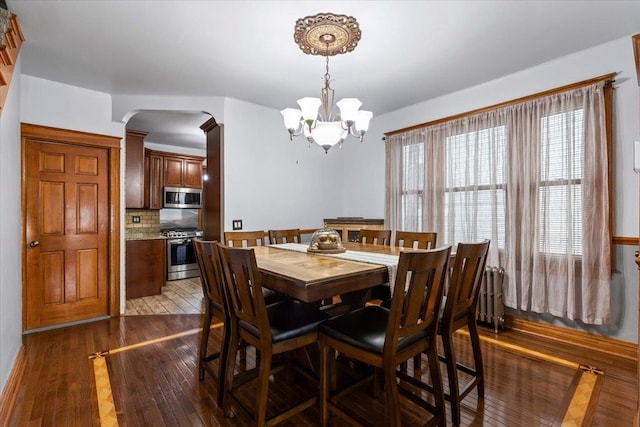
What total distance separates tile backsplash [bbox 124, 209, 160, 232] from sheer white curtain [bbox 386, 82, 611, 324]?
447cm

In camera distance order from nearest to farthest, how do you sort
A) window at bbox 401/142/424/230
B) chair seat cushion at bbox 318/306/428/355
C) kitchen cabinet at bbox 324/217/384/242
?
chair seat cushion at bbox 318/306/428/355 → window at bbox 401/142/424/230 → kitchen cabinet at bbox 324/217/384/242

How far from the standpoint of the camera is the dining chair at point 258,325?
4.87 feet

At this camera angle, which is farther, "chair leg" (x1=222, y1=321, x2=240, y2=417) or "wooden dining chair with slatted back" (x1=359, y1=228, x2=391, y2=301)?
"wooden dining chair with slatted back" (x1=359, y1=228, x2=391, y2=301)

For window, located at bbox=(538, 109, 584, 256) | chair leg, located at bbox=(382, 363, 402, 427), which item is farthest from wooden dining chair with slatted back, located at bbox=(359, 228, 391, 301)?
window, located at bbox=(538, 109, 584, 256)

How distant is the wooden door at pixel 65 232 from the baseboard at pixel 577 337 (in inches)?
172

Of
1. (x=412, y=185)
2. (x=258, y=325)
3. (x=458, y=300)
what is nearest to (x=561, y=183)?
(x=412, y=185)

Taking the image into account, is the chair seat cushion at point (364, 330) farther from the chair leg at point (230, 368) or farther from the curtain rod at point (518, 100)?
the curtain rod at point (518, 100)

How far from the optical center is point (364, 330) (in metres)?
1.58

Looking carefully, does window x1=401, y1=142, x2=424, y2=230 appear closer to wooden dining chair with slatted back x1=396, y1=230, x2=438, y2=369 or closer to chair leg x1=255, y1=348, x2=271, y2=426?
wooden dining chair with slatted back x1=396, y1=230, x2=438, y2=369

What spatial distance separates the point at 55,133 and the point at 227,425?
3.25 meters

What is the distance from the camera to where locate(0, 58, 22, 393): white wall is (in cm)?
196

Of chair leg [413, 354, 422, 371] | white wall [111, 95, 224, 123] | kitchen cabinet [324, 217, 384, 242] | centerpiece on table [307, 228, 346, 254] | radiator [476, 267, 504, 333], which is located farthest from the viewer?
kitchen cabinet [324, 217, 384, 242]

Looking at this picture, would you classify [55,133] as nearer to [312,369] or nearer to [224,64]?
[224,64]

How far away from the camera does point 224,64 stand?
2.82 metres
